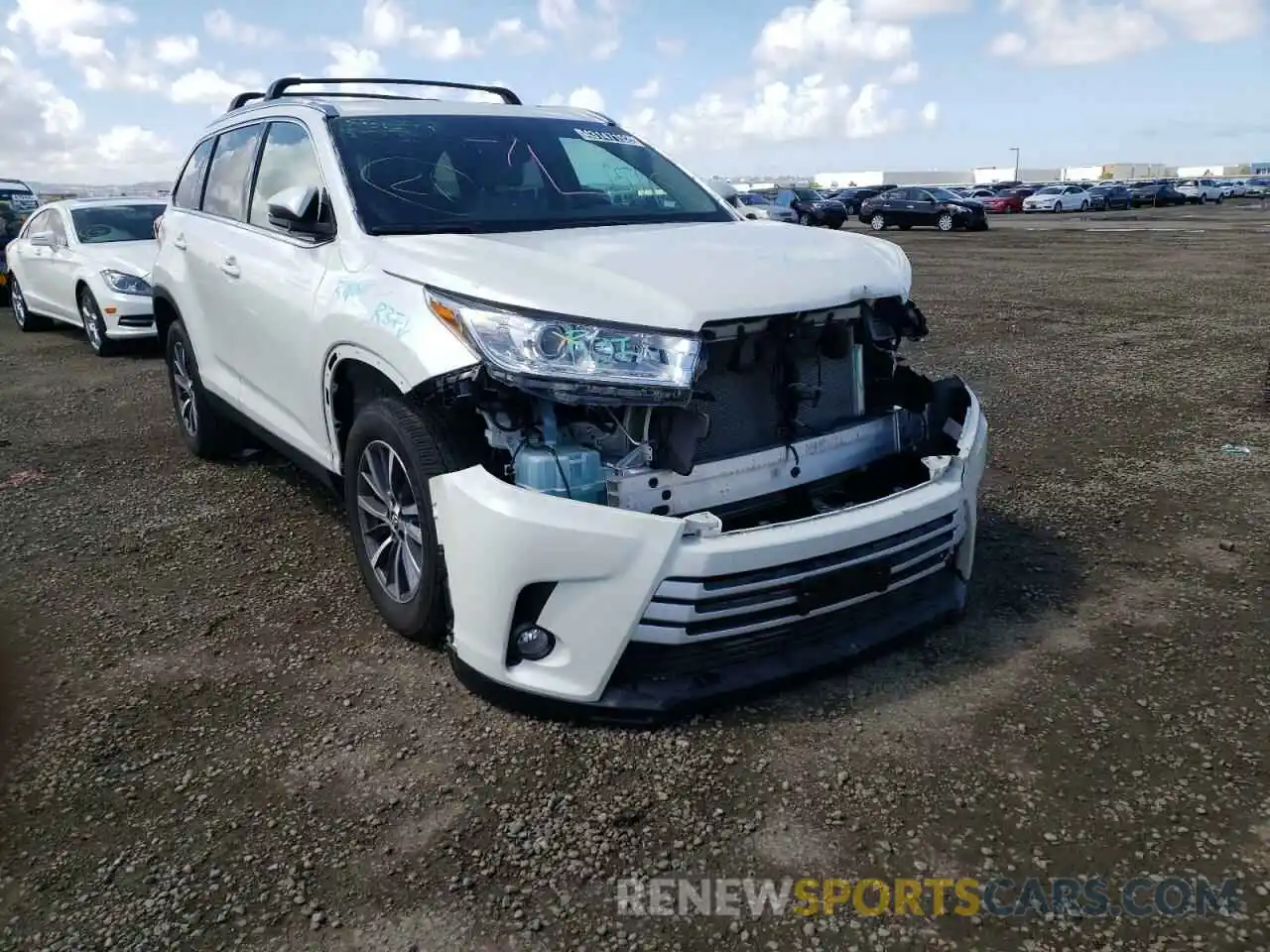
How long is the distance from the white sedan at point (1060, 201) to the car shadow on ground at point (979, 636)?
47.4m

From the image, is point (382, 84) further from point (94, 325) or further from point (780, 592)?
point (94, 325)

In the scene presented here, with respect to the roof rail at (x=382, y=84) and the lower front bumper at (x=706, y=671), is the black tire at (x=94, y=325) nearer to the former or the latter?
the roof rail at (x=382, y=84)

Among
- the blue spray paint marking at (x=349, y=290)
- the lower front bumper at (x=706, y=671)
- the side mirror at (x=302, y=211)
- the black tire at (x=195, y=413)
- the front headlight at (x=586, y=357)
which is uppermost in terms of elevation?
the side mirror at (x=302, y=211)

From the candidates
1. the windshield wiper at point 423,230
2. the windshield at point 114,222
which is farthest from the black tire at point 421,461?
the windshield at point 114,222

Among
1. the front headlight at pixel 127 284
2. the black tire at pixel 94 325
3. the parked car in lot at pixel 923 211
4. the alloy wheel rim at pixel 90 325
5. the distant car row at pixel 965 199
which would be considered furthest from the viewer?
the distant car row at pixel 965 199

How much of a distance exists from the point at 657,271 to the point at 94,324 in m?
8.44

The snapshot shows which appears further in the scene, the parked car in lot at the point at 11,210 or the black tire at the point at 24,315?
the parked car in lot at the point at 11,210

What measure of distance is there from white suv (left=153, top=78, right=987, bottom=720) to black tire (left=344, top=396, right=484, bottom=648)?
0.4 inches

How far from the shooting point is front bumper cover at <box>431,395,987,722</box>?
8.69ft

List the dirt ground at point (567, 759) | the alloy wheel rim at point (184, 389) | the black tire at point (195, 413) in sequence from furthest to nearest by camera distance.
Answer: the alloy wheel rim at point (184, 389), the black tire at point (195, 413), the dirt ground at point (567, 759)

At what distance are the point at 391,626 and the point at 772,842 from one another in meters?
1.63

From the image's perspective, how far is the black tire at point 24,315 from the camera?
37.6 feet

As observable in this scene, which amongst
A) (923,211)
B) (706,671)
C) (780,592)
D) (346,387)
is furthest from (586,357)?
(923,211)

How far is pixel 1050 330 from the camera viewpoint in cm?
974
